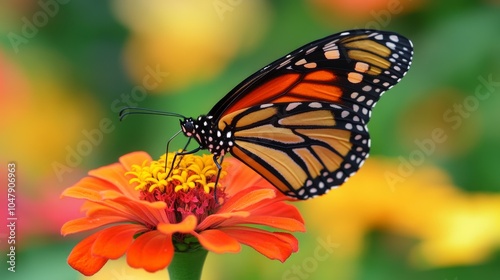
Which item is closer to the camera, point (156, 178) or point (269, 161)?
point (156, 178)

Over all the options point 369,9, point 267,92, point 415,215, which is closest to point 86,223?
point 267,92

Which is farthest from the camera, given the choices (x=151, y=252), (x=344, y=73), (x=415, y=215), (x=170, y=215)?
(x=415, y=215)

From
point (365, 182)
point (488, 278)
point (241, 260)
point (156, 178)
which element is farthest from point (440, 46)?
point (156, 178)

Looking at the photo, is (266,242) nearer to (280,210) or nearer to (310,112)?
(280,210)

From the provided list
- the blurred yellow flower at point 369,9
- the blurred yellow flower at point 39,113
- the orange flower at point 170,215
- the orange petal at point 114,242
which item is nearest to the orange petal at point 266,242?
the orange flower at point 170,215

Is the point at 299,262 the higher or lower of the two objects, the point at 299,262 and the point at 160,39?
the lower

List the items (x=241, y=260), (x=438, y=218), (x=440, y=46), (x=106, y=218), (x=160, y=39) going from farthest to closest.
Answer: (x=160, y=39)
(x=440, y=46)
(x=438, y=218)
(x=241, y=260)
(x=106, y=218)

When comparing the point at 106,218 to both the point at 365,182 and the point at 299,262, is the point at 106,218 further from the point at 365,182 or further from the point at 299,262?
Answer: the point at 365,182

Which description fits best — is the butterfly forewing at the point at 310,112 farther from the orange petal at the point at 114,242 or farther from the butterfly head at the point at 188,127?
the orange petal at the point at 114,242
